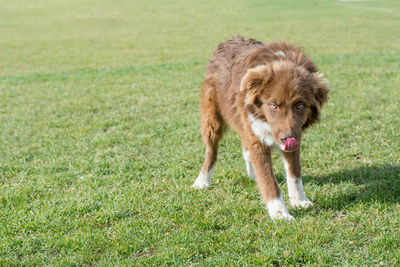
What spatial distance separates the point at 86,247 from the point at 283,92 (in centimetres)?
235

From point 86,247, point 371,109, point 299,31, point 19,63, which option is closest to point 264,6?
point 299,31

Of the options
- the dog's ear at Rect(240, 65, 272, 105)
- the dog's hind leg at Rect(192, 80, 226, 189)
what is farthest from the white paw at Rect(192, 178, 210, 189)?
the dog's ear at Rect(240, 65, 272, 105)

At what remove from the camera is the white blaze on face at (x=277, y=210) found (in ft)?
14.5

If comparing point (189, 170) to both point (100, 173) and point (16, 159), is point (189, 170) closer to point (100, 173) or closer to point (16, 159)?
point (100, 173)

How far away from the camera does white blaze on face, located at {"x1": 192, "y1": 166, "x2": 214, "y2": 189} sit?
5.52 meters

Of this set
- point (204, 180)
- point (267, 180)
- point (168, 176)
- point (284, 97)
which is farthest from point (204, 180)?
point (284, 97)

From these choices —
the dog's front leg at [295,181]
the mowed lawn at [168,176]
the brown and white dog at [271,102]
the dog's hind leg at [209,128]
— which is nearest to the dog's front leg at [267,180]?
the brown and white dog at [271,102]

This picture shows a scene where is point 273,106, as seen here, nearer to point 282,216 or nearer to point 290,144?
point 290,144

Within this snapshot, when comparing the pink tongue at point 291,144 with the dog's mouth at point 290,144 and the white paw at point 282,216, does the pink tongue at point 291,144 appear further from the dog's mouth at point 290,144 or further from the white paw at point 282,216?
the white paw at point 282,216

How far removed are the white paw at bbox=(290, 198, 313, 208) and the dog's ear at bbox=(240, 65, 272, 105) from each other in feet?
4.14

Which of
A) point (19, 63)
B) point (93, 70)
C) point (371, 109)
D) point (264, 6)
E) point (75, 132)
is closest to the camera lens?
point (75, 132)

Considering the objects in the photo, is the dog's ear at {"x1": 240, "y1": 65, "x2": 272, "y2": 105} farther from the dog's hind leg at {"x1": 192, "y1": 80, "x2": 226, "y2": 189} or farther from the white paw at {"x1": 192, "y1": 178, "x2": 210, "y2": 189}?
the white paw at {"x1": 192, "y1": 178, "x2": 210, "y2": 189}

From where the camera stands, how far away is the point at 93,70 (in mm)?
14719

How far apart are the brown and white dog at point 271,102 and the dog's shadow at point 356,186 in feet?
0.93
